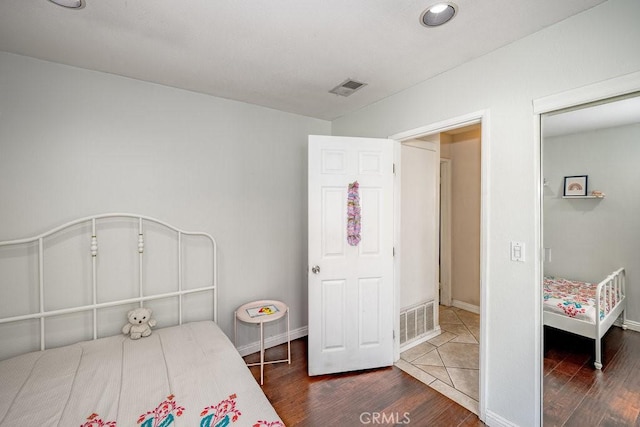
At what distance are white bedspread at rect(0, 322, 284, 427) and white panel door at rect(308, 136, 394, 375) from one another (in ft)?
3.02

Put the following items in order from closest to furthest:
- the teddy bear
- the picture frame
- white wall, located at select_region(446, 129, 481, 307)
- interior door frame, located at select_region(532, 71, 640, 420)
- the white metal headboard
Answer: interior door frame, located at select_region(532, 71, 640, 420) < the picture frame < the white metal headboard < the teddy bear < white wall, located at select_region(446, 129, 481, 307)

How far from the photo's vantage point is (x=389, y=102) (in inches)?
103

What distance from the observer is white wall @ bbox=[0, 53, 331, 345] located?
1.91 m

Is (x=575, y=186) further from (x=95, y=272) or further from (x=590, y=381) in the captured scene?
(x=95, y=272)

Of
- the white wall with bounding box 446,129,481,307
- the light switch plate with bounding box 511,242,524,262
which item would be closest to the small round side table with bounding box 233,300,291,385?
the light switch plate with bounding box 511,242,524,262

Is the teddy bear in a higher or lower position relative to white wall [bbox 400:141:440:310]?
lower

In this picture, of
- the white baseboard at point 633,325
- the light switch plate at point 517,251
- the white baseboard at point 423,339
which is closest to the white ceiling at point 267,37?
the light switch plate at point 517,251

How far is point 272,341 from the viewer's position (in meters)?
2.99

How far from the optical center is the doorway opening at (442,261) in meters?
2.54

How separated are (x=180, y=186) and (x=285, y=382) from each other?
189 cm

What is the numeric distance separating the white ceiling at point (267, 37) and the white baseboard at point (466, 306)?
123 inches

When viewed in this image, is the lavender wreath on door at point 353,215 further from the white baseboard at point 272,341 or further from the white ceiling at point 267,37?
the white baseboard at point 272,341

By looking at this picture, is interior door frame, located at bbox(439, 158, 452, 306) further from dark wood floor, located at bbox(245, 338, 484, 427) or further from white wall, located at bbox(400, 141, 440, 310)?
dark wood floor, located at bbox(245, 338, 484, 427)

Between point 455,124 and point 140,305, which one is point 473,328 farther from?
point 140,305
